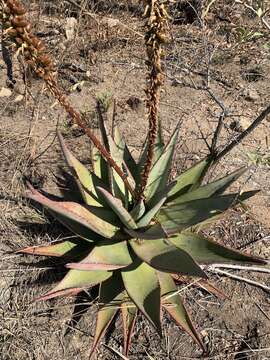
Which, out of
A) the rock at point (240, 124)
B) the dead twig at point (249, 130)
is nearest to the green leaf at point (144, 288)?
the dead twig at point (249, 130)

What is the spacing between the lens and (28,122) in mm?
3566

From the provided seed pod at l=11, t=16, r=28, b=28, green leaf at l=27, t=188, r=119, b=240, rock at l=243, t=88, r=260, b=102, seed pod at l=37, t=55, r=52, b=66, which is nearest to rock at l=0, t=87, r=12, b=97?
green leaf at l=27, t=188, r=119, b=240

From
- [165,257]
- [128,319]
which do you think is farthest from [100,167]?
[128,319]

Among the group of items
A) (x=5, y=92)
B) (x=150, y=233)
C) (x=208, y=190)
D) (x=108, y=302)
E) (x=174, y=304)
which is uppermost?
(x=208, y=190)

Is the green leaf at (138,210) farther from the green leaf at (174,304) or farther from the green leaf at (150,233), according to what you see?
the green leaf at (174,304)

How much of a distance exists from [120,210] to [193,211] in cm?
37

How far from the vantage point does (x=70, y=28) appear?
13.8 ft

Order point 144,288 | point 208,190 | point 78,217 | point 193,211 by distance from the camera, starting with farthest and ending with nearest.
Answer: point 208,190, point 193,211, point 144,288, point 78,217

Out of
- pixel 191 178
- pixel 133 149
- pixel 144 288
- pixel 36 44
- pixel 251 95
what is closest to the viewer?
pixel 36 44

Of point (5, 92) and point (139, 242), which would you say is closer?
point (139, 242)

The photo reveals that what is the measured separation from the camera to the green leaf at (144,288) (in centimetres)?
207

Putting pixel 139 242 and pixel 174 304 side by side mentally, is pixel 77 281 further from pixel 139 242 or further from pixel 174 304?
pixel 174 304

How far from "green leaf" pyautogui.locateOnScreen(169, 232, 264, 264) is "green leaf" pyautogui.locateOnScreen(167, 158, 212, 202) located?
252 millimetres

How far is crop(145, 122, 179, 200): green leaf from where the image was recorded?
2488mm
